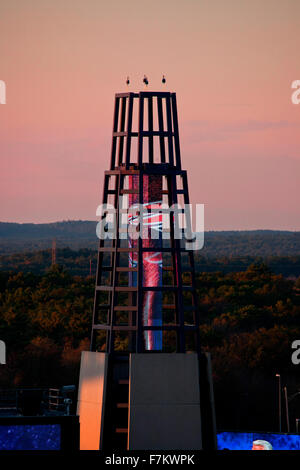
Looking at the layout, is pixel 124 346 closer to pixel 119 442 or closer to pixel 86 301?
pixel 86 301

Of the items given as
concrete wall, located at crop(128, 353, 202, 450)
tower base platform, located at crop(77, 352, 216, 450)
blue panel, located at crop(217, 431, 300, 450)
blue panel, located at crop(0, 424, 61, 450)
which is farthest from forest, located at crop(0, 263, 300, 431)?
blue panel, located at crop(0, 424, 61, 450)

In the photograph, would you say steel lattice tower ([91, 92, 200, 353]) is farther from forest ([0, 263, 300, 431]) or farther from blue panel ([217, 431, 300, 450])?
forest ([0, 263, 300, 431])

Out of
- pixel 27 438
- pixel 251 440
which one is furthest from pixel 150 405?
pixel 251 440

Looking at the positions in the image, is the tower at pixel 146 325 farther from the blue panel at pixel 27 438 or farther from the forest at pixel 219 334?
the forest at pixel 219 334

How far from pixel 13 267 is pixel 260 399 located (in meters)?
90.3

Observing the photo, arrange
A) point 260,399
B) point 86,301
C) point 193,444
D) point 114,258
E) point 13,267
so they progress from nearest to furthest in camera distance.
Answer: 1. point 193,444
2. point 114,258
3. point 260,399
4. point 86,301
5. point 13,267

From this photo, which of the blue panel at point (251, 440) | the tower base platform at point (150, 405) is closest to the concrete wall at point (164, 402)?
the tower base platform at point (150, 405)

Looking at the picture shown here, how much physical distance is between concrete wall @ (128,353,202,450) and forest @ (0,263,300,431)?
104 ft

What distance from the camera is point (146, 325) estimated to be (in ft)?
125

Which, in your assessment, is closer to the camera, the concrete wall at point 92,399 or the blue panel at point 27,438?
the blue panel at point 27,438

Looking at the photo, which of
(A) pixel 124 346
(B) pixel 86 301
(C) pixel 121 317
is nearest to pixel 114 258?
(A) pixel 124 346

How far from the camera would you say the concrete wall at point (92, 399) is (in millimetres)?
36844

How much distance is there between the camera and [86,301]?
297 feet

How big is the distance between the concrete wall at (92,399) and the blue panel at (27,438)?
1739mm
